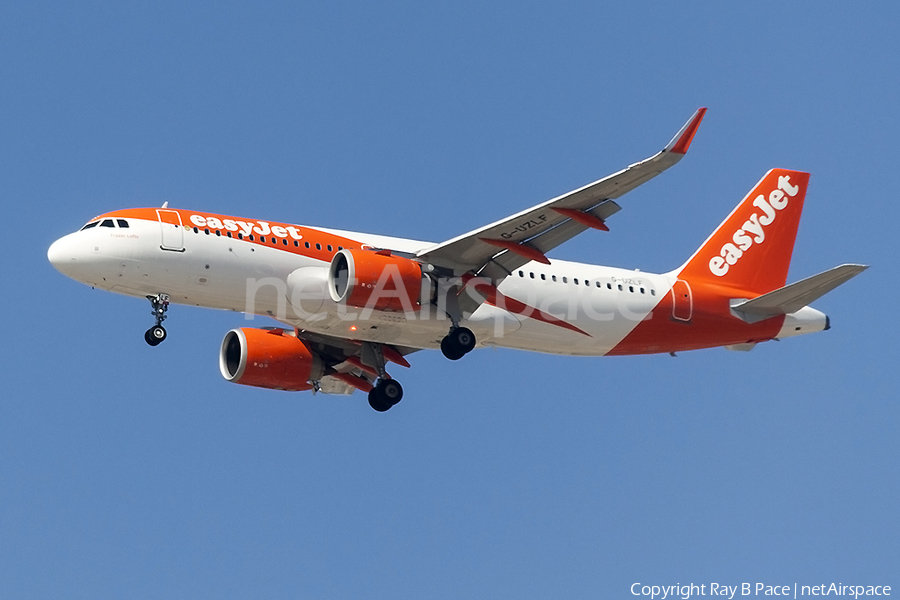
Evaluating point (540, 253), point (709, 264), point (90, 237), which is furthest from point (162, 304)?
point (709, 264)

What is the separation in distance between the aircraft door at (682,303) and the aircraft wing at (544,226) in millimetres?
6112

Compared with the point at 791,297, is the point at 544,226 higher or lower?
higher

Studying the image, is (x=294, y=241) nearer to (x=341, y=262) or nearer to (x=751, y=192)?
(x=341, y=262)

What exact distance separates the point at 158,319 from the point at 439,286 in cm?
759

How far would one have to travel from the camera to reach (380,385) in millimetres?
40562

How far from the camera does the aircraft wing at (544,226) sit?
103ft

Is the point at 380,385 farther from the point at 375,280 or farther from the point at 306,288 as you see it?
the point at 375,280

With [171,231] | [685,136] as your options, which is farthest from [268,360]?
[685,136]

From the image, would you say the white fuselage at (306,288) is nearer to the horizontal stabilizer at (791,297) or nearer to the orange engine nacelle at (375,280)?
the orange engine nacelle at (375,280)

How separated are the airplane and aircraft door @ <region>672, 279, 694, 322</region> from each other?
0.04 metres

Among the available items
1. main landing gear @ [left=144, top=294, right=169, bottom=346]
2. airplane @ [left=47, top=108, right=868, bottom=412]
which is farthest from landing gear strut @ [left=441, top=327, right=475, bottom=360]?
main landing gear @ [left=144, top=294, right=169, bottom=346]

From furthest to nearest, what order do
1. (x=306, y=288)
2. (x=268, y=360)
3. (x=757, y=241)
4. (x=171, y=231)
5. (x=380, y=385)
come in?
(x=757, y=241) < (x=380, y=385) < (x=268, y=360) < (x=306, y=288) < (x=171, y=231)

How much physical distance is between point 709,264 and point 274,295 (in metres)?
14.7

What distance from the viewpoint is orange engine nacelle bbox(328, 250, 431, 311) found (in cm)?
3516
